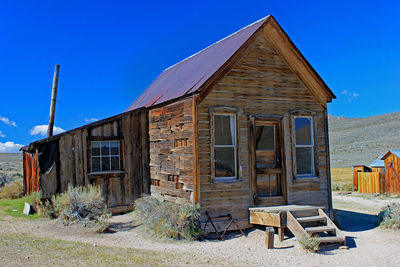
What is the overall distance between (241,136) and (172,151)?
2.07m

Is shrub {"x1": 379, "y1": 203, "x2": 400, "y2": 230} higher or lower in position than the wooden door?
lower

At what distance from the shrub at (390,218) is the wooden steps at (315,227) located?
194 cm

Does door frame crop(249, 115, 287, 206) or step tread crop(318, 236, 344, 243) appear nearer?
step tread crop(318, 236, 344, 243)

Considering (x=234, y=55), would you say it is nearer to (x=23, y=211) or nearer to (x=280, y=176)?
(x=280, y=176)

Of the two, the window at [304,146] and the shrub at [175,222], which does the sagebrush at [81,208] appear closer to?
the shrub at [175,222]

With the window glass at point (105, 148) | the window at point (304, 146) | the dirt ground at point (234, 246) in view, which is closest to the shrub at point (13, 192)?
the dirt ground at point (234, 246)

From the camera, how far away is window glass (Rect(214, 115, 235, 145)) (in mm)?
9867

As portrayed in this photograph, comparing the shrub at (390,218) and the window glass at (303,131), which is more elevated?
the window glass at (303,131)

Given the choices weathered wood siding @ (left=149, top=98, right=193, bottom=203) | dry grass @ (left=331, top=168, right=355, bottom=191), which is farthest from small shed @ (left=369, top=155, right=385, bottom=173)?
weathered wood siding @ (left=149, top=98, right=193, bottom=203)

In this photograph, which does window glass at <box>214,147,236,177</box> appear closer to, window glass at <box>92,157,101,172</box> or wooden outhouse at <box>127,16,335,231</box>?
wooden outhouse at <box>127,16,335,231</box>

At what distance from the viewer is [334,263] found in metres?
7.33

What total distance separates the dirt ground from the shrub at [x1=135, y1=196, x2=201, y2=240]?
0.85ft

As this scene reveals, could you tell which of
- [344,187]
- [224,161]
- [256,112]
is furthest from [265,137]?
[344,187]

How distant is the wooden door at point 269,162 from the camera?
10273mm
